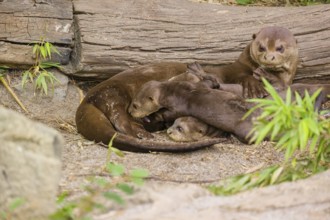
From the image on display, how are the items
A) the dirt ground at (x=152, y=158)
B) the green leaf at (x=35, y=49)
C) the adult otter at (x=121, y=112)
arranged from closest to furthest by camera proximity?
the dirt ground at (x=152, y=158) < the adult otter at (x=121, y=112) < the green leaf at (x=35, y=49)

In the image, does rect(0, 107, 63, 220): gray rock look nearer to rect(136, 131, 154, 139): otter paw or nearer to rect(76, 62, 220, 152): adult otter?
rect(76, 62, 220, 152): adult otter

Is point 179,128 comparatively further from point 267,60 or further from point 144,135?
point 267,60

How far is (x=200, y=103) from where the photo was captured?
442 cm

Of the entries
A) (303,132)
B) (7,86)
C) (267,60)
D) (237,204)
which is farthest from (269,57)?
(237,204)

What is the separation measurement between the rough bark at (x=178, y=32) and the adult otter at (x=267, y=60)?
21 cm

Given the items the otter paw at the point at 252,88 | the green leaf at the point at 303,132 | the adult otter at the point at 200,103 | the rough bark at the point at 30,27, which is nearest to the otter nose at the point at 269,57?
the otter paw at the point at 252,88

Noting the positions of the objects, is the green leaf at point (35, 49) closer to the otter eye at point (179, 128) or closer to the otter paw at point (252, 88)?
the otter eye at point (179, 128)

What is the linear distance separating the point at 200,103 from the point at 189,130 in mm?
169

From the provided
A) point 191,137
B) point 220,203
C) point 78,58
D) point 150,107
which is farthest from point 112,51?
point 220,203

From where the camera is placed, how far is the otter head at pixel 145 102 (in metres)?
4.61

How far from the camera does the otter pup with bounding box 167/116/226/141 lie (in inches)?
175

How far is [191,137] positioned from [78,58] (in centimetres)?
98

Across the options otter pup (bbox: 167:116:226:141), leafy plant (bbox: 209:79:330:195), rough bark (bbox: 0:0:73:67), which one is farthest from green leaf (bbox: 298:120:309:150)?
rough bark (bbox: 0:0:73:67)

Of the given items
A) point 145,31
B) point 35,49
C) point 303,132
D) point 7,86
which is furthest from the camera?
point 145,31
